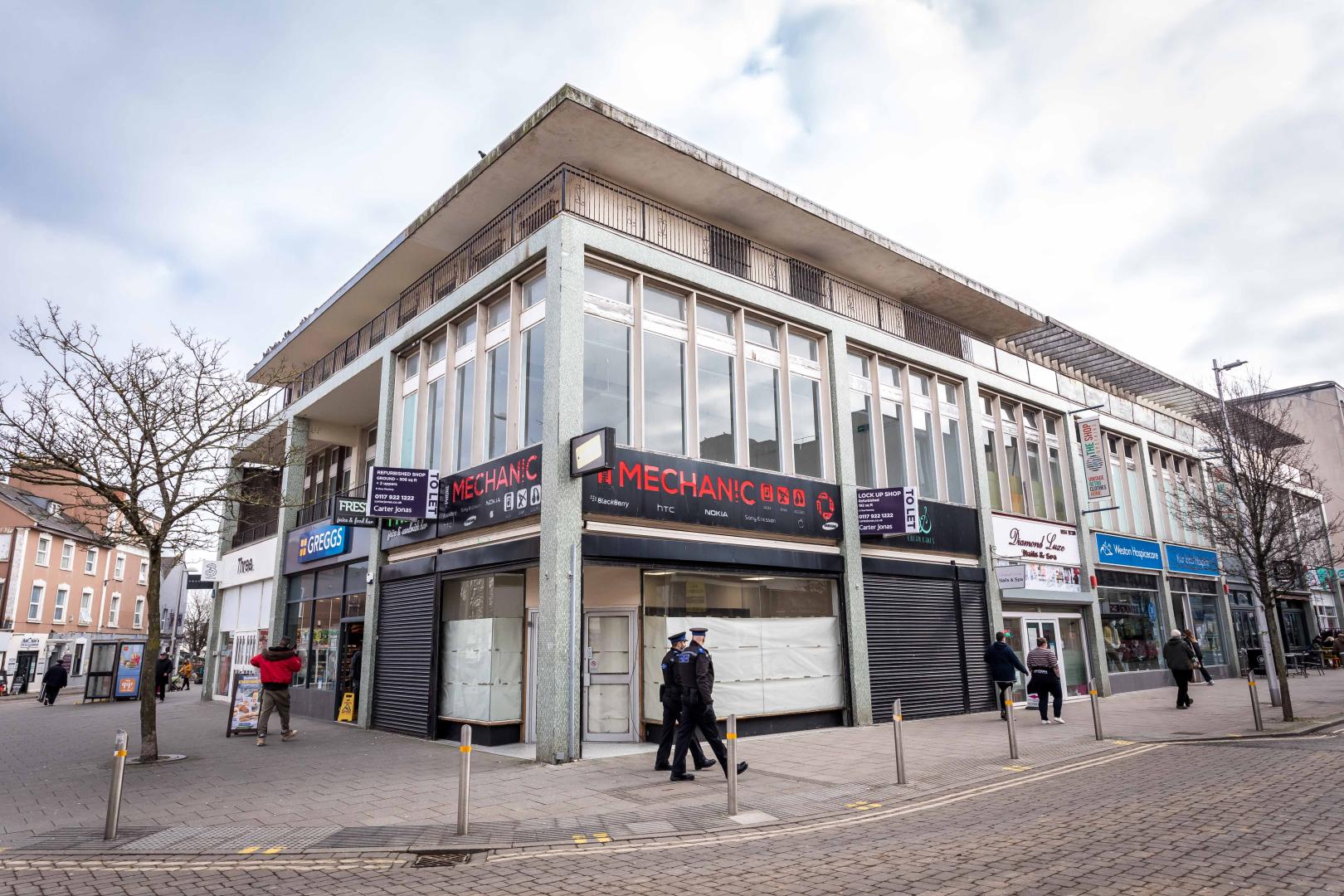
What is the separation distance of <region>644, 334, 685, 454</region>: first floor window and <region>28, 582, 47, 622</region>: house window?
44.9 m

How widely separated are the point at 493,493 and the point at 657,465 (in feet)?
9.56

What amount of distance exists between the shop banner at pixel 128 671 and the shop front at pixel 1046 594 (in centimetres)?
2783

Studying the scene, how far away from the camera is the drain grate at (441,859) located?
6.38m

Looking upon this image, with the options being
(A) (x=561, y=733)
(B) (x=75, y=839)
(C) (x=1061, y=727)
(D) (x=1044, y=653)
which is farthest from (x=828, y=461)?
(B) (x=75, y=839)

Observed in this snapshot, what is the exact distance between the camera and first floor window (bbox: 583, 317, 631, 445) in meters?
13.2

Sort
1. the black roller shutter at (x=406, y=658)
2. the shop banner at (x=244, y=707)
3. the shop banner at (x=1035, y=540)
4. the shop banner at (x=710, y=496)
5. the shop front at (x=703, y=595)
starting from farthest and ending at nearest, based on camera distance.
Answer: the shop banner at (x=1035, y=540) < the shop banner at (x=244, y=707) < the black roller shutter at (x=406, y=658) < the shop front at (x=703, y=595) < the shop banner at (x=710, y=496)

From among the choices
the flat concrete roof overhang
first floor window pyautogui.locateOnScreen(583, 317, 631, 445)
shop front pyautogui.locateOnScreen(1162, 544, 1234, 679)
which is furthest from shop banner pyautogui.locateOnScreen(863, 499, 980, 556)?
shop front pyautogui.locateOnScreen(1162, 544, 1234, 679)

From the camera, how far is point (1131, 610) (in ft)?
77.4

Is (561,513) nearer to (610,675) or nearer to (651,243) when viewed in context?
(610,675)

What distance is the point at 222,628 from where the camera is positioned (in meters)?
27.0

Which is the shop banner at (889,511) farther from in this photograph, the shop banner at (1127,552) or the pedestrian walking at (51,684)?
the pedestrian walking at (51,684)

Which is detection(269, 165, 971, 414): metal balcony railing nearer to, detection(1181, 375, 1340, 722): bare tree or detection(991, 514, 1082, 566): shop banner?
detection(991, 514, 1082, 566): shop banner

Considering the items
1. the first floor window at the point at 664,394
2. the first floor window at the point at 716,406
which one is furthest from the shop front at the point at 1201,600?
the first floor window at the point at 664,394

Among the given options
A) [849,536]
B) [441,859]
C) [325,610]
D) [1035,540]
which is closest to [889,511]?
[849,536]
